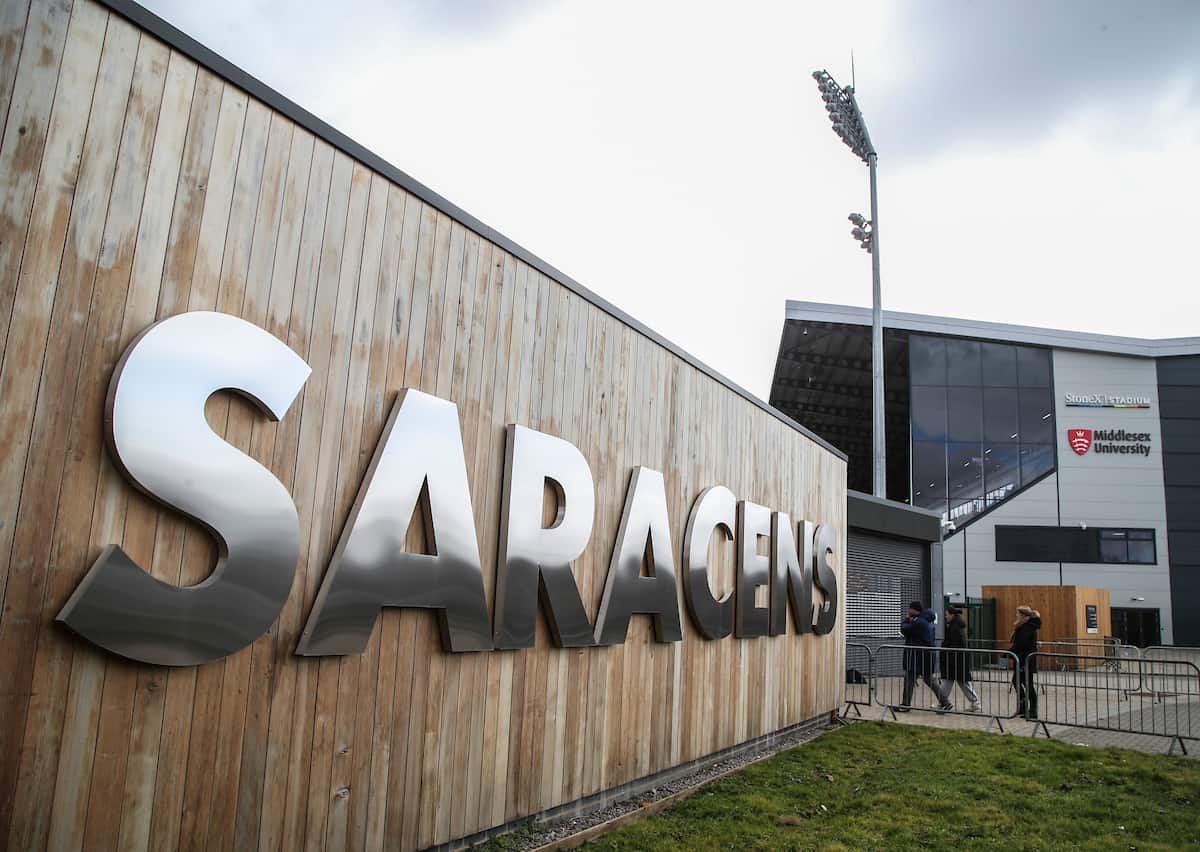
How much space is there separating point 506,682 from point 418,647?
2.83 ft

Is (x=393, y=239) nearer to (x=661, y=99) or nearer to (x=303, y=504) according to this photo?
(x=303, y=504)

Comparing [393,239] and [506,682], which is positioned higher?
[393,239]

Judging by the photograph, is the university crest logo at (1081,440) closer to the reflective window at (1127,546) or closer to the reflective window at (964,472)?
the reflective window at (1127,546)

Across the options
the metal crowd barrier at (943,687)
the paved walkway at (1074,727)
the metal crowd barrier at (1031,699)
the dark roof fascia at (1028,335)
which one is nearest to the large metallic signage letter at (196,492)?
the metal crowd barrier at (1031,699)

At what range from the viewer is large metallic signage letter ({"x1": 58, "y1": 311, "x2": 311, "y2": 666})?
10.6 feet

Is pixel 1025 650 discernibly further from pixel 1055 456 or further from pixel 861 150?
pixel 1055 456

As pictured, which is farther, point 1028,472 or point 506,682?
point 1028,472

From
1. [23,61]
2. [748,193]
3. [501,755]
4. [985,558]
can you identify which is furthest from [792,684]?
[985,558]

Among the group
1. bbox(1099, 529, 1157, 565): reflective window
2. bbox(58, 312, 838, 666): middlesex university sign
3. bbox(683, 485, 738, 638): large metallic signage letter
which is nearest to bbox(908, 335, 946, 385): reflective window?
bbox(1099, 529, 1157, 565): reflective window

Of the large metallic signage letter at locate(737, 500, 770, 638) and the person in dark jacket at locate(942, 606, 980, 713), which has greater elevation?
the large metallic signage letter at locate(737, 500, 770, 638)

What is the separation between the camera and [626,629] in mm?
6660

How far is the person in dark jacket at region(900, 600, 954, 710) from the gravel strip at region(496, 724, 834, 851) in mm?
3370

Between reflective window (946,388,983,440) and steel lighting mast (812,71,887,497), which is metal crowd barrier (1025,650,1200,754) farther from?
reflective window (946,388,983,440)

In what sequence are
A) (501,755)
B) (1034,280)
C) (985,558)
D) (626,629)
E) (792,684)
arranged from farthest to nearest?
1. (1034,280)
2. (985,558)
3. (792,684)
4. (626,629)
5. (501,755)
